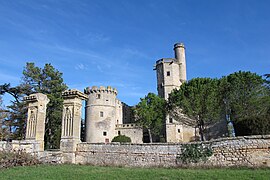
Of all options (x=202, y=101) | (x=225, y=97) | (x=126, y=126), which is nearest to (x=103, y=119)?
(x=126, y=126)

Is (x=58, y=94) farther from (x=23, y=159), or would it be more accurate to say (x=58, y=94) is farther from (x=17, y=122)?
(x=23, y=159)

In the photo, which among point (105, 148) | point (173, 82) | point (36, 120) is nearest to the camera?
point (105, 148)

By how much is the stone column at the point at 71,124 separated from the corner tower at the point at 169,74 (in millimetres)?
25988

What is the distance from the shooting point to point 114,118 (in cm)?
3459

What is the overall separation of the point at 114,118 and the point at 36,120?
2354 centimetres

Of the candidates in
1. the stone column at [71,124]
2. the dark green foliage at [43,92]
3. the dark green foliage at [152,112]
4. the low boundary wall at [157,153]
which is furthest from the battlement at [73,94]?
the dark green foliage at [152,112]

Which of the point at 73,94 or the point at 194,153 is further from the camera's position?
the point at 73,94

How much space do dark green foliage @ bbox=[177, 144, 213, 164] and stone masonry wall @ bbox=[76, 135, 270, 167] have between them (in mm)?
146

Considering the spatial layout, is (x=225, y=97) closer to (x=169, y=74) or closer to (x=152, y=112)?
(x=152, y=112)

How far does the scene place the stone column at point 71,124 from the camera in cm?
1021

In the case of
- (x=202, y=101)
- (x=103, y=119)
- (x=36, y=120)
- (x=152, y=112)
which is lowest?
(x=36, y=120)

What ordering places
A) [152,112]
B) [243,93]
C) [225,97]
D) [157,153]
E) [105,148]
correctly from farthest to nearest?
[152,112] → [225,97] → [243,93] → [105,148] → [157,153]

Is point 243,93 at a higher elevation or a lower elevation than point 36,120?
higher

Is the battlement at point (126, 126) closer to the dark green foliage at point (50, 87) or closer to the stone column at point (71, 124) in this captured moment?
the dark green foliage at point (50, 87)
